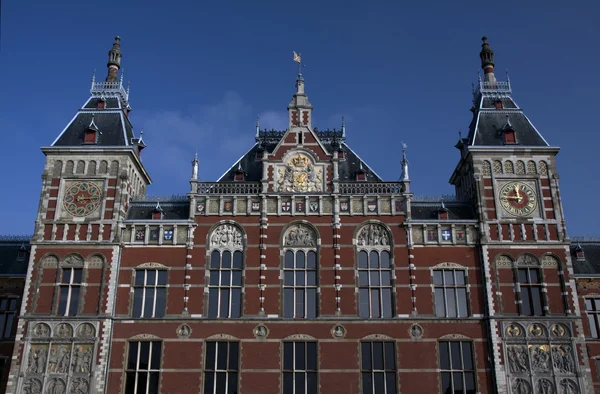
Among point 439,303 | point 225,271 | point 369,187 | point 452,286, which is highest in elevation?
point 369,187

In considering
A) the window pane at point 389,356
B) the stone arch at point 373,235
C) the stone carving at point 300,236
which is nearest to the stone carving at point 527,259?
the stone arch at point 373,235

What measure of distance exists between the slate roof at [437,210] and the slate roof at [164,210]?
44.2ft

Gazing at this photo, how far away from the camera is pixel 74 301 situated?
34.3m

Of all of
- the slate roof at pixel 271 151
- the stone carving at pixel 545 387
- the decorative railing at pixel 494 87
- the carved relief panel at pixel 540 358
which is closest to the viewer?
the stone carving at pixel 545 387

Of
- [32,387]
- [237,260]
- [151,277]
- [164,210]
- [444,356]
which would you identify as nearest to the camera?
[32,387]

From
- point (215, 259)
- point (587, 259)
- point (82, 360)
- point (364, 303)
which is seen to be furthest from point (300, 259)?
point (587, 259)

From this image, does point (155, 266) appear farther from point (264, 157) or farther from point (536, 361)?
point (536, 361)

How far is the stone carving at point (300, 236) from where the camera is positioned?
35.8 m

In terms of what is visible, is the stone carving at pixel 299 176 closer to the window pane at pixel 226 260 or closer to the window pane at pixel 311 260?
the window pane at pixel 311 260

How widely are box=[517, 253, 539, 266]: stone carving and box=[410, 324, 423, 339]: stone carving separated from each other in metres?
6.82

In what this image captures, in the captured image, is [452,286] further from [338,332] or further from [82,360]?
[82,360]

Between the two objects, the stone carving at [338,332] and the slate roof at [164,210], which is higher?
the slate roof at [164,210]

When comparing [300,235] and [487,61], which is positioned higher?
[487,61]

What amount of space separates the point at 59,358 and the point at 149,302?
5.27 metres
